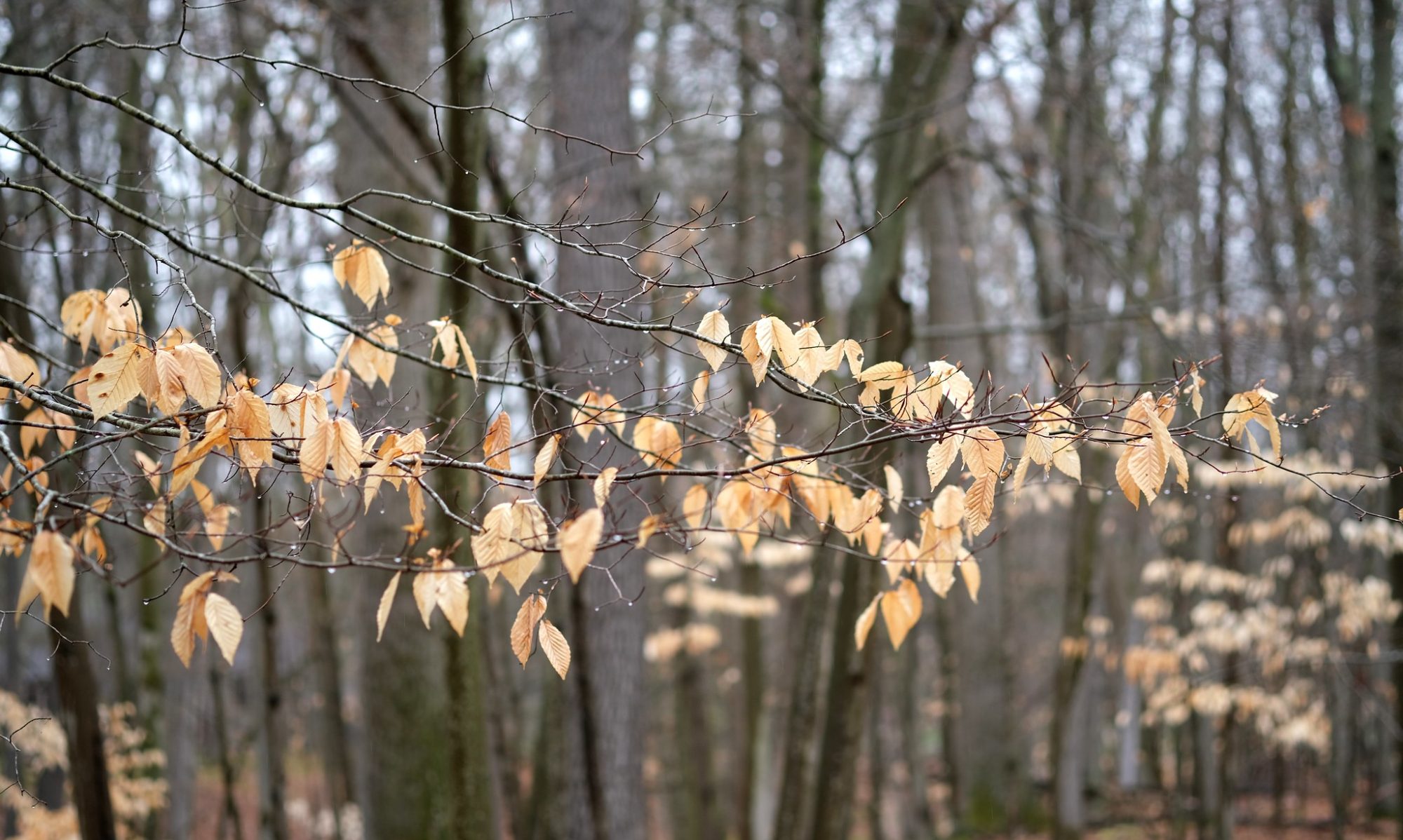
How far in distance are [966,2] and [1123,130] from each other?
4940 millimetres

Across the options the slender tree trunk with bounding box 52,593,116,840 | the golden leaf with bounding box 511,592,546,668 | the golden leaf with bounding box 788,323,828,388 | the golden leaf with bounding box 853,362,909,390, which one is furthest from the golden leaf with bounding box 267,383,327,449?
the slender tree trunk with bounding box 52,593,116,840

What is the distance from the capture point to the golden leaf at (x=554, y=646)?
1.74m

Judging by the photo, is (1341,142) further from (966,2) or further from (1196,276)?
(966,2)

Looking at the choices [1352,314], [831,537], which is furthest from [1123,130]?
[831,537]

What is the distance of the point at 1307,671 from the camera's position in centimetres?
861

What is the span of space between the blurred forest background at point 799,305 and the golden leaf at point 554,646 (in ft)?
1.48

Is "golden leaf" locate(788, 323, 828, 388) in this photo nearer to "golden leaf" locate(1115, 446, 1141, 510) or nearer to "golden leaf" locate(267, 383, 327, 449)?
"golden leaf" locate(1115, 446, 1141, 510)

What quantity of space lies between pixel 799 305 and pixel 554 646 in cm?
758

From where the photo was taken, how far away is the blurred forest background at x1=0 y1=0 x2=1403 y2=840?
4207 millimetres

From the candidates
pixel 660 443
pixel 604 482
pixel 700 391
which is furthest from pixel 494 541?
Result: pixel 700 391

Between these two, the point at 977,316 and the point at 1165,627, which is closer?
the point at 1165,627

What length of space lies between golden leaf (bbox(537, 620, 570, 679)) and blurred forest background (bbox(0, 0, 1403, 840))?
0.45 metres

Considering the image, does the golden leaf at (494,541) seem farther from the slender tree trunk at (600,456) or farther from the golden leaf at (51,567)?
the slender tree trunk at (600,456)

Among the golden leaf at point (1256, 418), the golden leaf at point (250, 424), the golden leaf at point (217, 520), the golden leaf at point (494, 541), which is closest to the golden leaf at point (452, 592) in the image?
the golden leaf at point (494, 541)
